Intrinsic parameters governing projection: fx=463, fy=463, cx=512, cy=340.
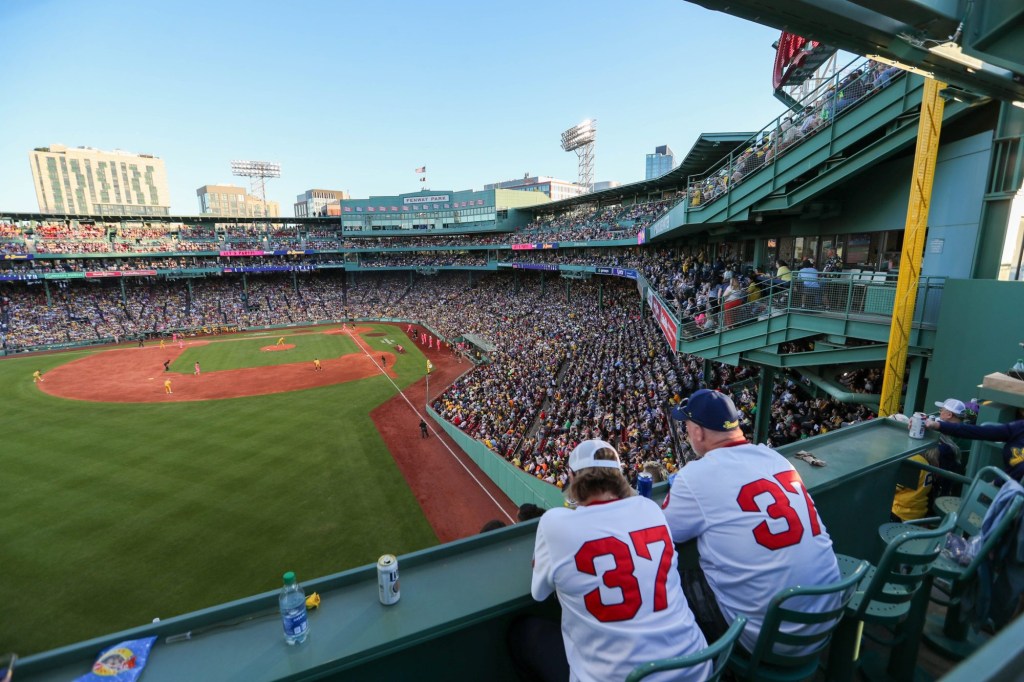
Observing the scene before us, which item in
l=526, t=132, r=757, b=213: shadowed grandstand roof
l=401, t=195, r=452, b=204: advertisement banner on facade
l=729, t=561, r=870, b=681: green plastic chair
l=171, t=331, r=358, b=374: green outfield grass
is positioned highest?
l=401, t=195, r=452, b=204: advertisement banner on facade

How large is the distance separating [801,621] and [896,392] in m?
8.64

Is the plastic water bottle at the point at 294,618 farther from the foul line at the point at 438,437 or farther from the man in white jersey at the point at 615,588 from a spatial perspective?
the foul line at the point at 438,437

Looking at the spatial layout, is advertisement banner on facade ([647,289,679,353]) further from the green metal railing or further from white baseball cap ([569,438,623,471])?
white baseball cap ([569,438,623,471])

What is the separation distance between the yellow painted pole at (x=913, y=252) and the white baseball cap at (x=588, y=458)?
8631mm

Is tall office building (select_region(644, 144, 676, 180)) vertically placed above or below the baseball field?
above

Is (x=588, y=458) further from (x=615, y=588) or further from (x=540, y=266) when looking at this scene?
(x=540, y=266)

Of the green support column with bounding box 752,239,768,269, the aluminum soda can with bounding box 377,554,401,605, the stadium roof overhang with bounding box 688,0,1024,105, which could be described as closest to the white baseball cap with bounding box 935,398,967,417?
the stadium roof overhang with bounding box 688,0,1024,105

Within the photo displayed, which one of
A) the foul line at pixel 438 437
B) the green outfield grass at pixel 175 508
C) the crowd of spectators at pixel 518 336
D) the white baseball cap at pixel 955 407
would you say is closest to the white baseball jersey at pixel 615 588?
the white baseball cap at pixel 955 407

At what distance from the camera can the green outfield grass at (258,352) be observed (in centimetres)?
3553

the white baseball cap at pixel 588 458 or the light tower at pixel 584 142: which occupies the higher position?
the light tower at pixel 584 142

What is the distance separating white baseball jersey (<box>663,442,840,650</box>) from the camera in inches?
97.4

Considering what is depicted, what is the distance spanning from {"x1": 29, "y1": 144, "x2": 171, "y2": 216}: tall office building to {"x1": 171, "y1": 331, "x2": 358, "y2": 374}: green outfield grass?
411ft

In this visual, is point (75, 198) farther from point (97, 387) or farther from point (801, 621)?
point (801, 621)

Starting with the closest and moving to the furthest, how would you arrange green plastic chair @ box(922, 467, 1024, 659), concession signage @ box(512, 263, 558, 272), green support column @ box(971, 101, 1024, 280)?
green plastic chair @ box(922, 467, 1024, 659) → green support column @ box(971, 101, 1024, 280) → concession signage @ box(512, 263, 558, 272)
